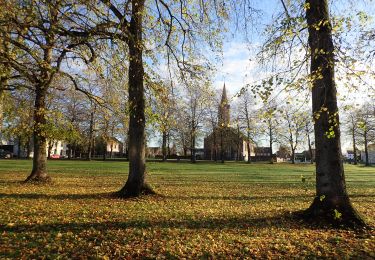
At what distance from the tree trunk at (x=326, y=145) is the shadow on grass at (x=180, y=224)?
0.94 metres

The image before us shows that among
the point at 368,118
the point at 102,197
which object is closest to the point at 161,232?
the point at 102,197

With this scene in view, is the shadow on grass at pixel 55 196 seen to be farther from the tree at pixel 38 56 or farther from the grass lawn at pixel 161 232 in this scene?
the tree at pixel 38 56

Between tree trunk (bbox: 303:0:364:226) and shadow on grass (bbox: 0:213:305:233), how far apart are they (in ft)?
3.08

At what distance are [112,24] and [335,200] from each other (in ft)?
27.7

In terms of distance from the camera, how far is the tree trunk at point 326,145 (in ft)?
28.7

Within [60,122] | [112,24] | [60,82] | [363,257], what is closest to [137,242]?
[363,257]

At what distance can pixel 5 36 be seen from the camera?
10.4 meters

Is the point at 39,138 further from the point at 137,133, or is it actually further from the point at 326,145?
the point at 326,145

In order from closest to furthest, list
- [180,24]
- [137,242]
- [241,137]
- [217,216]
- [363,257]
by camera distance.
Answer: [363,257]
[137,242]
[217,216]
[180,24]
[241,137]

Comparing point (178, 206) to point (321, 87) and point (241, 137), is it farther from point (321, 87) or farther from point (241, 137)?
point (241, 137)

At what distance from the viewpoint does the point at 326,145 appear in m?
8.99

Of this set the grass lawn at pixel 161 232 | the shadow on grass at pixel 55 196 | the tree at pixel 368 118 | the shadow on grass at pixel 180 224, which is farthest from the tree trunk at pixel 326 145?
the tree at pixel 368 118

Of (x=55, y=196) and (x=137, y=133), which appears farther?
(x=137, y=133)

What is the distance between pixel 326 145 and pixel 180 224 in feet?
14.2
